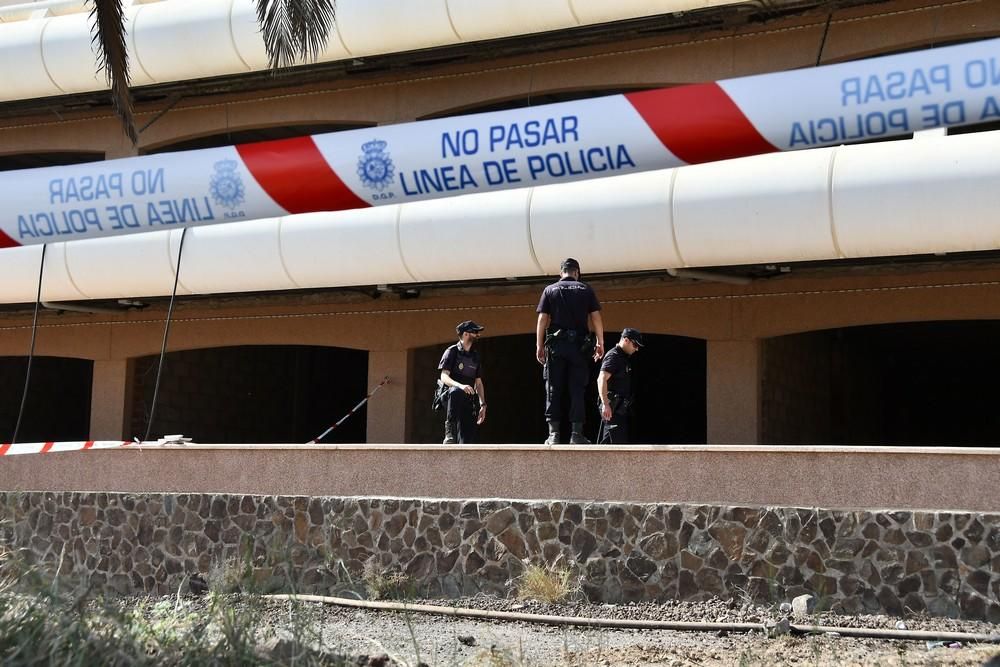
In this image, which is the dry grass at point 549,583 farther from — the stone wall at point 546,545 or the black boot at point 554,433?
the black boot at point 554,433

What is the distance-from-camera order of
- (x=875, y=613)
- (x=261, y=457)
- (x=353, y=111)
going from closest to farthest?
1. (x=875, y=613)
2. (x=261, y=457)
3. (x=353, y=111)

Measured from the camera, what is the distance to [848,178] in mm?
13672

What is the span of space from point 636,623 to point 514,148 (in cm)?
393

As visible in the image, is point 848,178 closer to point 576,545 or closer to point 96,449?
point 576,545

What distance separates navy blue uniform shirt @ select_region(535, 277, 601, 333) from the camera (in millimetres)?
11812

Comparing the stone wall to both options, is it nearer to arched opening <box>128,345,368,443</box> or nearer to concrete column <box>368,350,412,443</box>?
concrete column <box>368,350,412,443</box>

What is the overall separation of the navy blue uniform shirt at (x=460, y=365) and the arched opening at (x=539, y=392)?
15.2ft

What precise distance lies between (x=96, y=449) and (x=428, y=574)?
4.29 metres

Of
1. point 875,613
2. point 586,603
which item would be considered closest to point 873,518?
point 875,613

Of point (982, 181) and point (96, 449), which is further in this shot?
point (96, 449)

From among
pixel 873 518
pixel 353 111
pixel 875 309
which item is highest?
pixel 353 111

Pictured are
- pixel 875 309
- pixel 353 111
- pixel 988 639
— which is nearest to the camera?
pixel 988 639

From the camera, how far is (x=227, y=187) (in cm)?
1265

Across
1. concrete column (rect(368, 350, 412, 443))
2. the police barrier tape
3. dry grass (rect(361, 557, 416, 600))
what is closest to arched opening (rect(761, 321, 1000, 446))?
concrete column (rect(368, 350, 412, 443))
